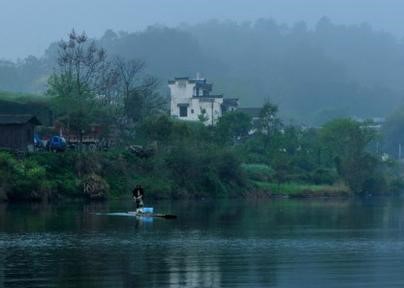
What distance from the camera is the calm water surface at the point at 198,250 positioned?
32.1m

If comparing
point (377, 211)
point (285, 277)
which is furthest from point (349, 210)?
point (285, 277)

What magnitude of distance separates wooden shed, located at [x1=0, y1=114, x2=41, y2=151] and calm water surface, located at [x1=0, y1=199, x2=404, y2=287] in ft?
59.2

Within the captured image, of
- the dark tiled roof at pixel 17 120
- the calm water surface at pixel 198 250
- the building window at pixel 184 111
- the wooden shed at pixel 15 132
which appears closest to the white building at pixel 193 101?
the building window at pixel 184 111

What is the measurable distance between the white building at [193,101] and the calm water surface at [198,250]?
7973cm

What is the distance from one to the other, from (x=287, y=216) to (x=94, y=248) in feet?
88.4

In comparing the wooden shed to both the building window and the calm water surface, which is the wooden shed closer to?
the calm water surface

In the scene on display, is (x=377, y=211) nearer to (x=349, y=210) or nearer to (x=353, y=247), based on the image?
(x=349, y=210)

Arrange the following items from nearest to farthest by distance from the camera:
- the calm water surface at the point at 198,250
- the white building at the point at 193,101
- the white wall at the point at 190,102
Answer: the calm water surface at the point at 198,250, the white wall at the point at 190,102, the white building at the point at 193,101

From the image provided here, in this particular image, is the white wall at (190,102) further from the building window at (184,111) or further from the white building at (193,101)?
the building window at (184,111)

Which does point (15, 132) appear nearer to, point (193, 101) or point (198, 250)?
point (198, 250)

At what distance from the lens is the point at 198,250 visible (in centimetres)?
4103

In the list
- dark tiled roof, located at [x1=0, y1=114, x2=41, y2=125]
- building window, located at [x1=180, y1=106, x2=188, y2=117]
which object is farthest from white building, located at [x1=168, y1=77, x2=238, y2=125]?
dark tiled roof, located at [x1=0, y1=114, x2=41, y2=125]

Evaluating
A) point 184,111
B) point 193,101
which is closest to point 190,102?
point 193,101

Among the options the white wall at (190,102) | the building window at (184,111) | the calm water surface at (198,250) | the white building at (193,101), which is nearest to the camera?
the calm water surface at (198,250)
